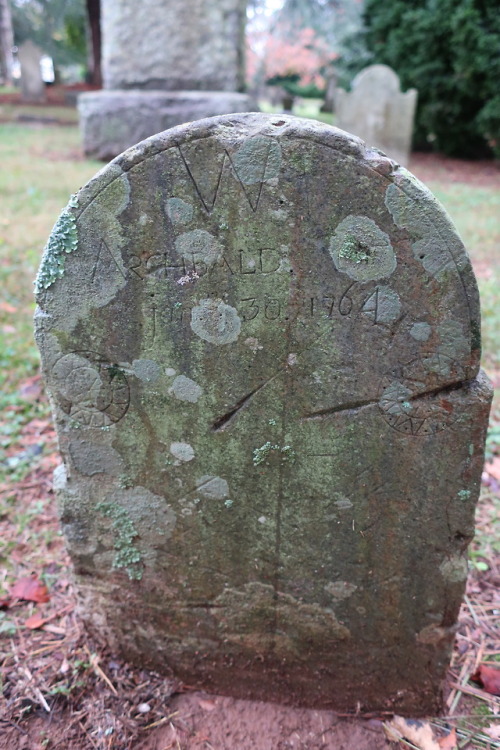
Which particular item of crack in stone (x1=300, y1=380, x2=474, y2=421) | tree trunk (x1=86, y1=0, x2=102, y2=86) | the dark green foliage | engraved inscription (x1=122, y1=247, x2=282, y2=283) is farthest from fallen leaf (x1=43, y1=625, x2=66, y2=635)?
tree trunk (x1=86, y1=0, x2=102, y2=86)

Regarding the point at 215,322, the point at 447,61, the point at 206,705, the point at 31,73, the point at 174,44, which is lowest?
the point at 206,705

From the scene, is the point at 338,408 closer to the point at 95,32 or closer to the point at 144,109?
the point at 144,109

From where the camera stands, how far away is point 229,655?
2.00 m

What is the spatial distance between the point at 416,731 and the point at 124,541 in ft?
3.74

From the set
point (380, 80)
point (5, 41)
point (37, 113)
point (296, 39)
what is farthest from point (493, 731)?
point (296, 39)

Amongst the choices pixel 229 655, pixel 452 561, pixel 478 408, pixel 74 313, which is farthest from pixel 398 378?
pixel 229 655

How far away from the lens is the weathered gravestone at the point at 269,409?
144cm

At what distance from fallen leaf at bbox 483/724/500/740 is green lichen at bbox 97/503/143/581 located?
1.23 meters

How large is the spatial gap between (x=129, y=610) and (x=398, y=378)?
→ 123cm

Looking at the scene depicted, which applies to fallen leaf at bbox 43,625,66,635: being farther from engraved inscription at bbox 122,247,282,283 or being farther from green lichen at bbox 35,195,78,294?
engraved inscription at bbox 122,247,282,283

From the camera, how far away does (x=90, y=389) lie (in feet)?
5.57

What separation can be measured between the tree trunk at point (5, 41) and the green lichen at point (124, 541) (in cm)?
2664

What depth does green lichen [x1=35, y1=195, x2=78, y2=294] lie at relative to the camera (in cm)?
154

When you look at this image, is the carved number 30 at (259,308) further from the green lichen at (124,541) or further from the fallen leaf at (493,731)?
the fallen leaf at (493,731)
